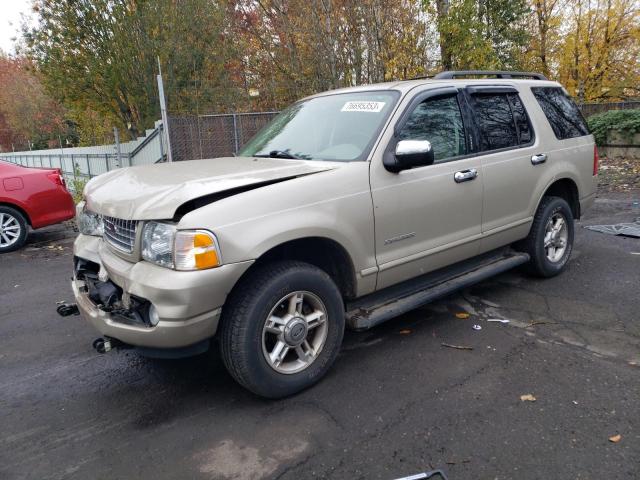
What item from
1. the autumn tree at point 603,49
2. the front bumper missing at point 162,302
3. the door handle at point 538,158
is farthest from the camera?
the autumn tree at point 603,49

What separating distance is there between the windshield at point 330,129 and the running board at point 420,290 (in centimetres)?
104

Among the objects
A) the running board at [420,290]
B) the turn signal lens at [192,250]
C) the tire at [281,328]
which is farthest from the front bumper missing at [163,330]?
the running board at [420,290]

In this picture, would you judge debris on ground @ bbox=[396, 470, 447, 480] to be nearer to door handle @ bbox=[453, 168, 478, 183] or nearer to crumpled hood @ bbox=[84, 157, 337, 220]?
crumpled hood @ bbox=[84, 157, 337, 220]

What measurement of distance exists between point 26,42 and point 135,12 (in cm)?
412

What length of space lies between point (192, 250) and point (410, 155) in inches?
62.7

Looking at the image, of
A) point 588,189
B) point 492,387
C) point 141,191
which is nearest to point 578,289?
point 588,189

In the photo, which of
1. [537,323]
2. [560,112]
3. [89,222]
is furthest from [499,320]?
[89,222]

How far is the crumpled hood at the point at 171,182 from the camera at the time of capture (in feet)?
9.45

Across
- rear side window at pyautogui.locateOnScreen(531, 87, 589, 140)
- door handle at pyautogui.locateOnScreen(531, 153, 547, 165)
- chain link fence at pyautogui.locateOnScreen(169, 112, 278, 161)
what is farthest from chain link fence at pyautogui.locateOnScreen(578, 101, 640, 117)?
door handle at pyautogui.locateOnScreen(531, 153, 547, 165)

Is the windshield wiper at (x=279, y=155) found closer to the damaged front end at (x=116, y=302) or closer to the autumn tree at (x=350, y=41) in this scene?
the damaged front end at (x=116, y=302)

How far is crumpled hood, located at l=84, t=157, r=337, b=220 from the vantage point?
2881 millimetres

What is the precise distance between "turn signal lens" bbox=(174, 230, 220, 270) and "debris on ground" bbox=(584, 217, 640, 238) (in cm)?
618

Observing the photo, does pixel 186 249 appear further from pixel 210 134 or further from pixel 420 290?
pixel 210 134

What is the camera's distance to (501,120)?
4.58m
